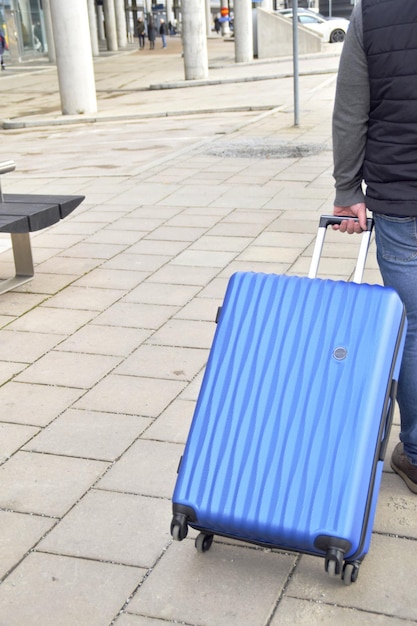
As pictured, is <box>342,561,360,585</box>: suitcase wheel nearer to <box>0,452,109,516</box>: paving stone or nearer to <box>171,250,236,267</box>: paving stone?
<box>0,452,109,516</box>: paving stone

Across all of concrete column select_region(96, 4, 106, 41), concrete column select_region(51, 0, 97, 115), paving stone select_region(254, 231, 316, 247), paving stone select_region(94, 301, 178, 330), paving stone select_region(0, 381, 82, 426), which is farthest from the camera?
concrete column select_region(96, 4, 106, 41)

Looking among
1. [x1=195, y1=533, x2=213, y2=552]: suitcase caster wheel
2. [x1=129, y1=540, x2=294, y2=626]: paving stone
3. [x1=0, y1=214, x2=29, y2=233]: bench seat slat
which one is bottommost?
[x1=129, y1=540, x2=294, y2=626]: paving stone

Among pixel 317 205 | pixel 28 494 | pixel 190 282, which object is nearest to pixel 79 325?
pixel 190 282

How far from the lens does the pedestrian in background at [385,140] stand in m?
2.69

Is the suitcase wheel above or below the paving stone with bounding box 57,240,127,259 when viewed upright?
above

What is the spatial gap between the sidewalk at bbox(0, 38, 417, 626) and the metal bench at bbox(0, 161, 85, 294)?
0.17 meters

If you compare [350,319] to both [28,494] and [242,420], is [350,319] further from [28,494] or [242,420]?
[28,494]

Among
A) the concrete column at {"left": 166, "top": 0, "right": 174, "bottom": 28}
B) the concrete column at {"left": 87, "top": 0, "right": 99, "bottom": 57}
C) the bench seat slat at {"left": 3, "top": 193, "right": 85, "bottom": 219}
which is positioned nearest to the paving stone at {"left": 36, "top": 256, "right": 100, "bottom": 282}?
the bench seat slat at {"left": 3, "top": 193, "right": 85, "bottom": 219}

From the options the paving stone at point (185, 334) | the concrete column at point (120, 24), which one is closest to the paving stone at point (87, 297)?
the paving stone at point (185, 334)

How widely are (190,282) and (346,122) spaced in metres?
2.97

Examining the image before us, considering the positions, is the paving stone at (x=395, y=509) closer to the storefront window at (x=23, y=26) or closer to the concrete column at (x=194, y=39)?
the concrete column at (x=194, y=39)

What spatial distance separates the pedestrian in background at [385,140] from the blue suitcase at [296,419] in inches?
13.0

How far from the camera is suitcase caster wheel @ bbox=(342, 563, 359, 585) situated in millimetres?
2578

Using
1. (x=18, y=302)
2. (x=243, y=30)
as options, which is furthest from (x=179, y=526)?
(x=243, y=30)
